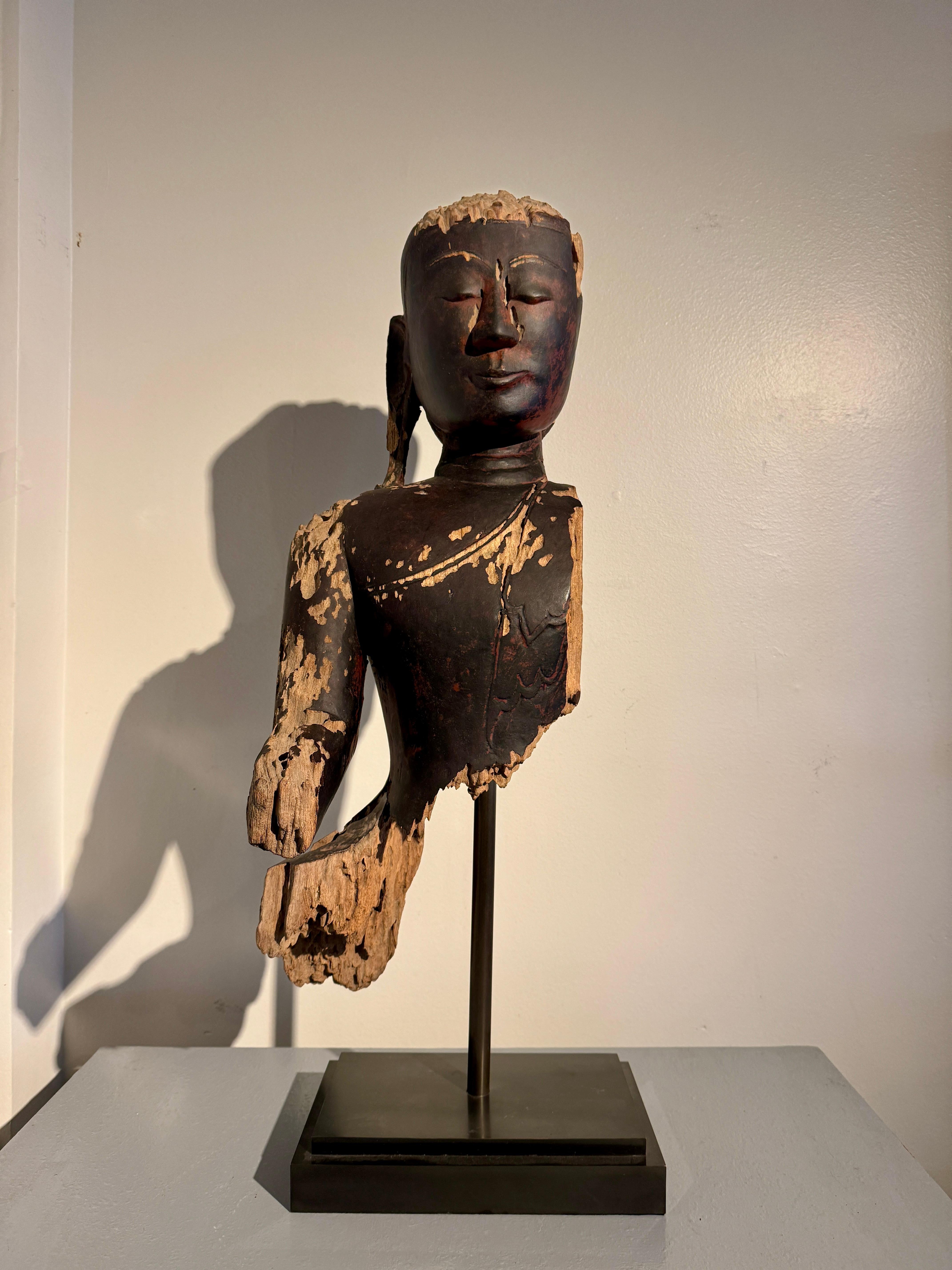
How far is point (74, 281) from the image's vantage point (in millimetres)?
1512

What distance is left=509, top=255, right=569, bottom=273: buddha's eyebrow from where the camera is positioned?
104cm

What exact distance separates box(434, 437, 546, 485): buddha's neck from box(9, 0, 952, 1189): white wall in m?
0.40

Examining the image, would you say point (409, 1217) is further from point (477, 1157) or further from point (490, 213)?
point (490, 213)

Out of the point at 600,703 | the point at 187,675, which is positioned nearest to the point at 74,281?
the point at 187,675

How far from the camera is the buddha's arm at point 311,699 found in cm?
97

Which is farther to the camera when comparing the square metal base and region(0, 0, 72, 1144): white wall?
region(0, 0, 72, 1144): white wall

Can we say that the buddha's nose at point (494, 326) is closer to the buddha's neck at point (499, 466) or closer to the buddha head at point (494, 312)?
the buddha head at point (494, 312)

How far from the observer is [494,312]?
1.03m

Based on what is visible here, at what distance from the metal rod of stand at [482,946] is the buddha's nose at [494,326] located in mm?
494

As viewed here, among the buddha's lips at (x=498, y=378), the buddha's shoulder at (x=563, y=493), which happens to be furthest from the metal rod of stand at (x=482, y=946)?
the buddha's lips at (x=498, y=378)

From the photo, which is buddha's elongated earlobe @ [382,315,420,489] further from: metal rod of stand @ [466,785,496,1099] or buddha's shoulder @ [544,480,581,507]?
metal rod of stand @ [466,785,496,1099]

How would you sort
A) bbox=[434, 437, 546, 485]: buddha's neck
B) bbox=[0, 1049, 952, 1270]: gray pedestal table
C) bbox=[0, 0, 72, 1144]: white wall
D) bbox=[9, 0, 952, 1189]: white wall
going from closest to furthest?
bbox=[0, 1049, 952, 1270]: gray pedestal table → bbox=[434, 437, 546, 485]: buddha's neck → bbox=[0, 0, 72, 1144]: white wall → bbox=[9, 0, 952, 1189]: white wall

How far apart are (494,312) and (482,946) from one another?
0.72 m

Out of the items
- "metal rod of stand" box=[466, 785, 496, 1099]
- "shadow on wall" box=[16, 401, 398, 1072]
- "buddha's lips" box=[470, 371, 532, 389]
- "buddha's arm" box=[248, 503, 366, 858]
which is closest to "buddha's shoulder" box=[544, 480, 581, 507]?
"buddha's lips" box=[470, 371, 532, 389]
